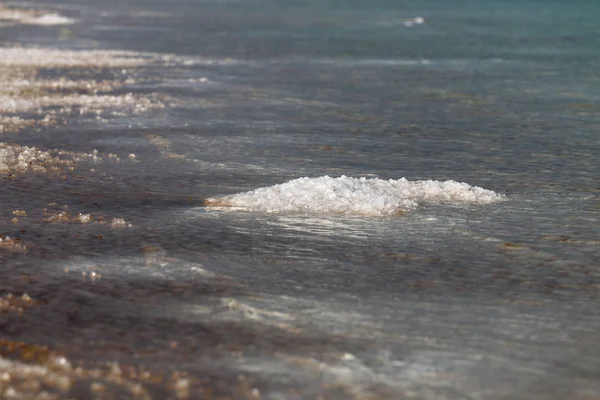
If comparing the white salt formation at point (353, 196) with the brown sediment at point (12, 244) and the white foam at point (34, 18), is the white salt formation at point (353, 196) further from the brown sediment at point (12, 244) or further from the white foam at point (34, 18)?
the white foam at point (34, 18)

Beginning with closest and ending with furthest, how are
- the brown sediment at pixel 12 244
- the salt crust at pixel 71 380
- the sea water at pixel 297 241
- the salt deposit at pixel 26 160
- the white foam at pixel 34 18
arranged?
the salt crust at pixel 71 380 → the sea water at pixel 297 241 → the brown sediment at pixel 12 244 → the salt deposit at pixel 26 160 → the white foam at pixel 34 18

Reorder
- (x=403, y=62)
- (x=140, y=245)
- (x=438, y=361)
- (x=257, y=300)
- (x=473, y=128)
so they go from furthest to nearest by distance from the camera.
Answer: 1. (x=403, y=62)
2. (x=473, y=128)
3. (x=140, y=245)
4. (x=257, y=300)
5. (x=438, y=361)

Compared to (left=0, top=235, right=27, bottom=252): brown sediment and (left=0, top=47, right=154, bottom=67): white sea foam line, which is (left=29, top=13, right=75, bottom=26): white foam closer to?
(left=0, top=47, right=154, bottom=67): white sea foam line

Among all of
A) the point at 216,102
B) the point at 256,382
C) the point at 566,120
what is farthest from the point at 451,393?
the point at 216,102

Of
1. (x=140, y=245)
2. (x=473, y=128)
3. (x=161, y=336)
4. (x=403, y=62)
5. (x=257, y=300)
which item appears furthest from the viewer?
(x=403, y=62)

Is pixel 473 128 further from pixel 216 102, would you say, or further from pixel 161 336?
pixel 161 336

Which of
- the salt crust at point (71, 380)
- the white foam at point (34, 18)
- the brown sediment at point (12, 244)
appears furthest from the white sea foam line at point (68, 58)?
the salt crust at point (71, 380)

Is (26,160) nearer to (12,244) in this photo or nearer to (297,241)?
(12,244)

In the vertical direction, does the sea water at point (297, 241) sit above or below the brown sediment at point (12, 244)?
above
